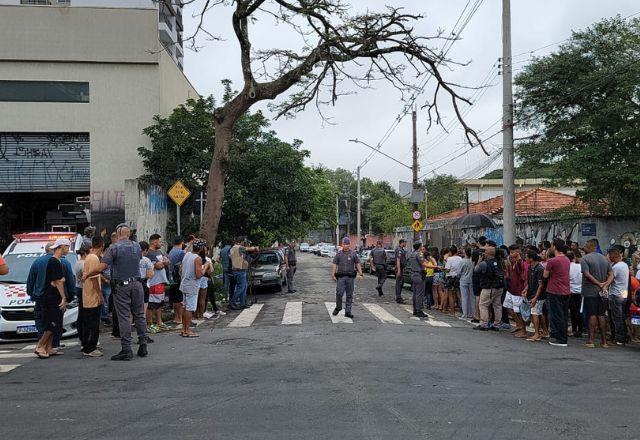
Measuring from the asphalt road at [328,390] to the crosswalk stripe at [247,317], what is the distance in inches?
72.2

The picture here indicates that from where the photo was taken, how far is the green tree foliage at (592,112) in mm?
18984

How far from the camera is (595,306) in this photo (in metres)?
11.2

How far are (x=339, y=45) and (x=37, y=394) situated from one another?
1252 centimetres

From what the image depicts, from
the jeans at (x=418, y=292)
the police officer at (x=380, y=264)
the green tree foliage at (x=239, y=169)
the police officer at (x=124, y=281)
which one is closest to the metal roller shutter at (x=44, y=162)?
the green tree foliage at (x=239, y=169)

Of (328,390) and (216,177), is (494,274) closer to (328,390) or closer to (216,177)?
(328,390)

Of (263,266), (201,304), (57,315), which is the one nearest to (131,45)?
(263,266)

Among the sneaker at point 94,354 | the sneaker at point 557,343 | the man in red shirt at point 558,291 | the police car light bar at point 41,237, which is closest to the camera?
the sneaker at point 94,354

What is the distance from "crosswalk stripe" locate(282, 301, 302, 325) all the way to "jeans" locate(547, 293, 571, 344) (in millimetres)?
5133

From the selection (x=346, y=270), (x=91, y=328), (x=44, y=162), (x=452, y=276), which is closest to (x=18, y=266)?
(x=91, y=328)

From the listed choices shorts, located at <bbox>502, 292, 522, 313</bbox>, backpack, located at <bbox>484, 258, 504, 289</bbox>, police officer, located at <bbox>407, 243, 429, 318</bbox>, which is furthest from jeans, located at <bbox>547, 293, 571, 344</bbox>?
police officer, located at <bbox>407, 243, 429, 318</bbox>

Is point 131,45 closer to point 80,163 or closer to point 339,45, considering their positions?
point 80,163

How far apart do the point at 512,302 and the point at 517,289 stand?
1.07 ft

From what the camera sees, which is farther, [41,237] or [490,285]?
[41,237]

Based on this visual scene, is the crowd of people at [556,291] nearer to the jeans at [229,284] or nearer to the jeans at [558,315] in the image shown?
the jeans at [558,315]
